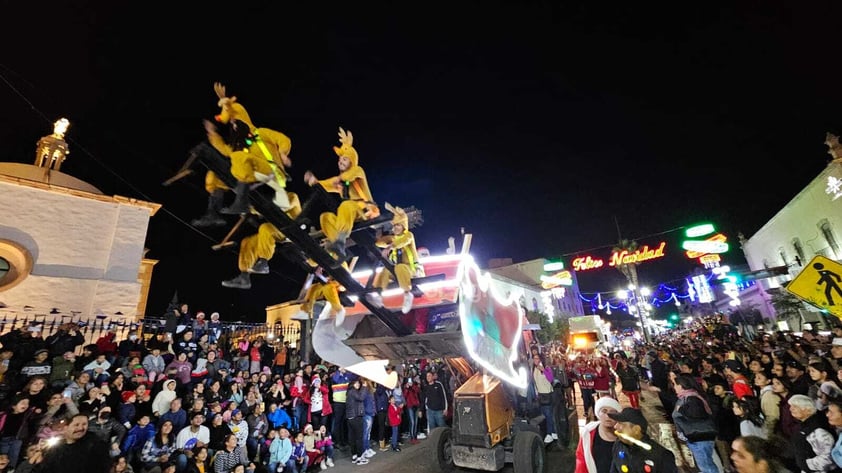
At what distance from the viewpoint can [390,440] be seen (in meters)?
11.1

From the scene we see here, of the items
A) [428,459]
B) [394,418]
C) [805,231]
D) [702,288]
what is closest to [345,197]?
[428,459]

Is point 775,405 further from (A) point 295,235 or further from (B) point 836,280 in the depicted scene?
(A) point 295,235

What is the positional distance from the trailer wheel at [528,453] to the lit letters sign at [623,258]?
30.8 metres

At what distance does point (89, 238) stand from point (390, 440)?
13804 millimetres

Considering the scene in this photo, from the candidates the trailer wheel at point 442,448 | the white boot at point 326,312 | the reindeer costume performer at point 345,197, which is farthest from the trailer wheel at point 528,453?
the reindeer costume performer at point 345,197

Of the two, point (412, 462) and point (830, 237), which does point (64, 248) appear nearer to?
point (412, 462)

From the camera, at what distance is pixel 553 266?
4209 centimetres

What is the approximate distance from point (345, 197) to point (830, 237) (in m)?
26.5

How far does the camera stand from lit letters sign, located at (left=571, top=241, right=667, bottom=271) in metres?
32.1

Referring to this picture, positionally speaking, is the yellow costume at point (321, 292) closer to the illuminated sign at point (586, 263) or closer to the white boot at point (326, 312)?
the white boot at point (326, 312)

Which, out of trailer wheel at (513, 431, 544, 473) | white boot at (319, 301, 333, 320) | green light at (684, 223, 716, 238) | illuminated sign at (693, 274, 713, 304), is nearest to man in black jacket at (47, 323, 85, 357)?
white boot at (319, 301, 333, 320)

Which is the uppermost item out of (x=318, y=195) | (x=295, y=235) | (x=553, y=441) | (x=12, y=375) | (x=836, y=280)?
(x=318, y=195)

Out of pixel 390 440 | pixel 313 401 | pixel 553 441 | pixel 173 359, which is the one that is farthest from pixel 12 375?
pixel 553 441

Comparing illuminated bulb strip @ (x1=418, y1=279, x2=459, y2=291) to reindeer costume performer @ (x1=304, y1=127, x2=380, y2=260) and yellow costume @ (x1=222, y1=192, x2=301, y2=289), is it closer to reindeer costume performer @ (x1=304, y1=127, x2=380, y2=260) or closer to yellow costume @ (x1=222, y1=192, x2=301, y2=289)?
reindeer costume performer @ (x1=304, y1=127, x2=380, y2=260)
